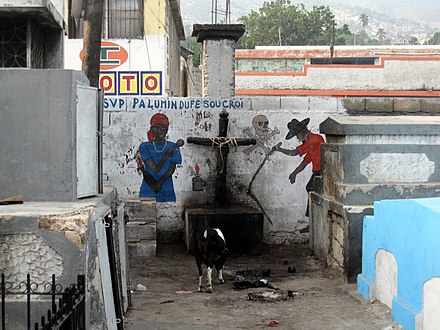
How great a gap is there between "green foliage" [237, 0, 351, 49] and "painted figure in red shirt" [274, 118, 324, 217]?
6573 centimetres

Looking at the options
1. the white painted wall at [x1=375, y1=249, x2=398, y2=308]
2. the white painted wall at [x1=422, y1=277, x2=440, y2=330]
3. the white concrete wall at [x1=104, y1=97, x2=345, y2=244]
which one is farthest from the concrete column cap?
the white painted wall at [x1=422, y1=277, x2=440, y2=330]

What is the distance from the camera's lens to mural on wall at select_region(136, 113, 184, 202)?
15047 millimetres

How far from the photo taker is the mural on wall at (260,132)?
1520 cm

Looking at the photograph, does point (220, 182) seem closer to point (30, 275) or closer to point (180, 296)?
point (180, 296)

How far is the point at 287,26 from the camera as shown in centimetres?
8325

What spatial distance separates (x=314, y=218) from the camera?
523 inches

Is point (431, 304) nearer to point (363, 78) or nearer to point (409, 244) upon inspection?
point (409, 244)

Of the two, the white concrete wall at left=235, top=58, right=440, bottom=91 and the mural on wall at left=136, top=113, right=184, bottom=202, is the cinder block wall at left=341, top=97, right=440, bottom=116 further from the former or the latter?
the white concrete wall at left=235, top=58, right=440, bottom=91

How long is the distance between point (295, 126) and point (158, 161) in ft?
8.98

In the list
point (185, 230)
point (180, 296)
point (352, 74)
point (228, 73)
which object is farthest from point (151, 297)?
point (352, 74)

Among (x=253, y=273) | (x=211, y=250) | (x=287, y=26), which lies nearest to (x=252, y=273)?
(x=253, y=273)

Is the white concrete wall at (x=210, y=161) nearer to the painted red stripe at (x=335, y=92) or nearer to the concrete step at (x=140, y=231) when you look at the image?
the concrete step at (x=140, y=231)

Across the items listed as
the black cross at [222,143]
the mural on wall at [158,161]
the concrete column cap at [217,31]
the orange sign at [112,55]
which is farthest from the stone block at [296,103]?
the orange sign at [112,55]

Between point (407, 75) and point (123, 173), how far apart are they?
18154mm
